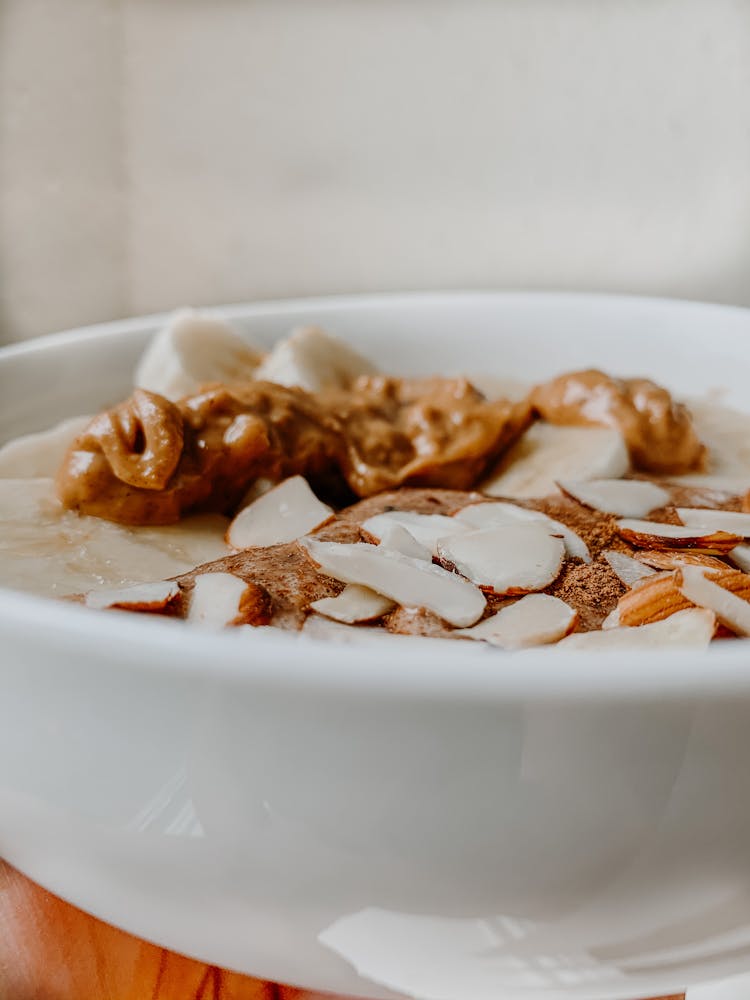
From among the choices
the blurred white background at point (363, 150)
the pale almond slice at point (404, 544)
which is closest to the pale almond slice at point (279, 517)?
the pale almond slice at point (404, 544)

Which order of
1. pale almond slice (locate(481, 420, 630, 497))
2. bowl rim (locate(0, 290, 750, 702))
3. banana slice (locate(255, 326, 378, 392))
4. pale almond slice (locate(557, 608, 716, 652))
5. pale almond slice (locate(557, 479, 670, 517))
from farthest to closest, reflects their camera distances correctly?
1. banana slice (locate(255, 326, 378, 392))
2. pale almond slice (locate(481, 420, 630, 497))
3. pale almond slice (locate(557, 479, 670, 517))
4. pale almond slice (locate(557, 608, 716, 652))
5. bowl rim (locate(0, 290, 750, 702))

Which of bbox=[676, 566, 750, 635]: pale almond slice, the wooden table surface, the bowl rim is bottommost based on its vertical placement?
the wooden table surface

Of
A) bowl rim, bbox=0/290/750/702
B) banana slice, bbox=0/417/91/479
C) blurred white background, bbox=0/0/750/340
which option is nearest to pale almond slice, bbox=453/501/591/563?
bowl rim, bbox=0/290/750/702

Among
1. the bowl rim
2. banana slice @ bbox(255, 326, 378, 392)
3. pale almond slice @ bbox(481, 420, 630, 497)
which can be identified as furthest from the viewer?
banana slice @ bbox(255, 326, 378, 392)

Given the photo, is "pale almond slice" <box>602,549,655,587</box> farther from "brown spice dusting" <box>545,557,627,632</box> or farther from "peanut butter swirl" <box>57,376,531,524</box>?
"peanut butter swirl" <box>57,376,531,524</box>

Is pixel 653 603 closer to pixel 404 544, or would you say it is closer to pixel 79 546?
pixel 404 544

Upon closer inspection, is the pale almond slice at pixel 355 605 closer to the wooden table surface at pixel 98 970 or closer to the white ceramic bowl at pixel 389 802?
the white ceramic bowl at pixel 389 802

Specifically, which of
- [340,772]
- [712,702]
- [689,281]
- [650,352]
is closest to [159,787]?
[340,772]
